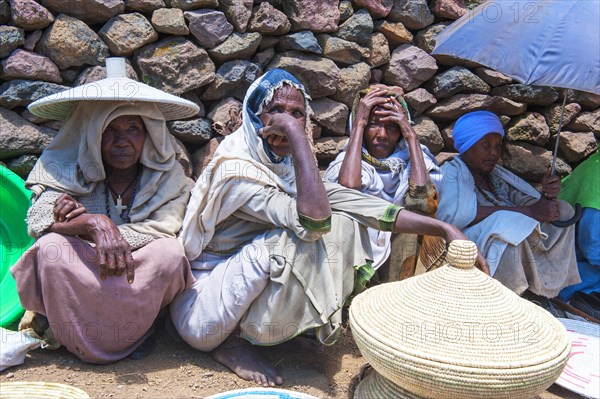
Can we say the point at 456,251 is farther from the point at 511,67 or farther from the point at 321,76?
the point at 321,76

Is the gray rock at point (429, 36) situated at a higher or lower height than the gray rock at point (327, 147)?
higher

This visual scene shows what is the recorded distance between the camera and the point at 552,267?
339 centimetres

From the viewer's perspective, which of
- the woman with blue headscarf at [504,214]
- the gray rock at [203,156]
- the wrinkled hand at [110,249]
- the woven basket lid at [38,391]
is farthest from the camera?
the gray rock at [203,156]

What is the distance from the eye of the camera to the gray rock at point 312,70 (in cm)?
389

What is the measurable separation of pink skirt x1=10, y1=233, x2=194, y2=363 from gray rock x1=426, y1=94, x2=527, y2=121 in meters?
2.54

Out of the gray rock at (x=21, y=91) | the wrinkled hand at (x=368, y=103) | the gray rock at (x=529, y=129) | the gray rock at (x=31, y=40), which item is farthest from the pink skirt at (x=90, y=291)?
the gray rock at (x=529, y=129)

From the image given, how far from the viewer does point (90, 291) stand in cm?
240

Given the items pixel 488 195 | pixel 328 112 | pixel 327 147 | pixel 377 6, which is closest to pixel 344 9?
pixel 377 6

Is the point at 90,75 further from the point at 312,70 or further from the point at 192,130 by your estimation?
the point at 312,70

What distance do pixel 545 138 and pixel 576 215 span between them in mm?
1078

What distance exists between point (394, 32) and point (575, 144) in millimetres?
1651

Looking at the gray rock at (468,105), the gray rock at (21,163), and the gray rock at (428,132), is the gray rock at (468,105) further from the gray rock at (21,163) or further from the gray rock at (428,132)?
the gray rock at (21,163)

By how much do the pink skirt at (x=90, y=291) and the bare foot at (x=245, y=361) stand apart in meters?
0.36

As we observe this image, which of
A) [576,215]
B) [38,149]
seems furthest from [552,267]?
[38,149]
